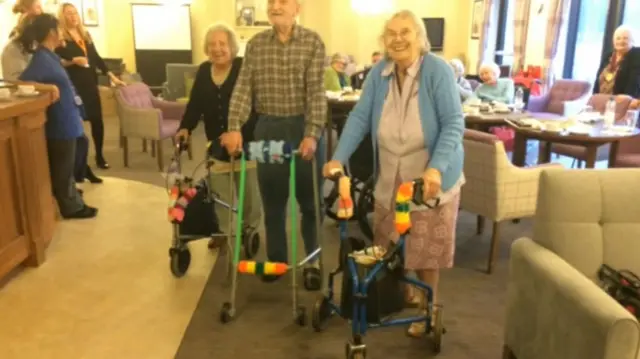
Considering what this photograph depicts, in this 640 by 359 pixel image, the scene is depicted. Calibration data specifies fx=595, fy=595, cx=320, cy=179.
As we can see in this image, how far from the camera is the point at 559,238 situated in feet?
6.74

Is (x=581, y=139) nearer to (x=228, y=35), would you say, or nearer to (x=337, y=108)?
(x=228, y=35)

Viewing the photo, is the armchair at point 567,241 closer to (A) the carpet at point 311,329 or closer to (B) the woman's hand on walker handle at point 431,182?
(B) the woman's hand on walker handle at point 431,182

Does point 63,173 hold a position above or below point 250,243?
above

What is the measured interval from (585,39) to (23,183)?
21.5ft

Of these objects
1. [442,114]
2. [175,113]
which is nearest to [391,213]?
[442,114]

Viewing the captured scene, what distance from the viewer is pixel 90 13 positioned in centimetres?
1017

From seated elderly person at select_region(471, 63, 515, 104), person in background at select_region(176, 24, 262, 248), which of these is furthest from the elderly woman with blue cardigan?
seated elderly person at select_region(471, 63, 515, 104)

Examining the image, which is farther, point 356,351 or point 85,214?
point 85,214

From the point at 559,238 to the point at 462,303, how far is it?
104 cm

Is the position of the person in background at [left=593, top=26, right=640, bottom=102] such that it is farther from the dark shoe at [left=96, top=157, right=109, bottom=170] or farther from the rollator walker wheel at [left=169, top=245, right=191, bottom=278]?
the dark shoe at [left=96, top=157, right=109, bottom=170]

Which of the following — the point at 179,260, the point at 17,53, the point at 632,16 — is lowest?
the point at 179,260

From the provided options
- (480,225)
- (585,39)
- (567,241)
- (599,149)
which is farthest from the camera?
(585,39)

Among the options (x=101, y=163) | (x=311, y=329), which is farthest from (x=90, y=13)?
(x=311, y=329)

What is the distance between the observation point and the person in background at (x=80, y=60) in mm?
5160
